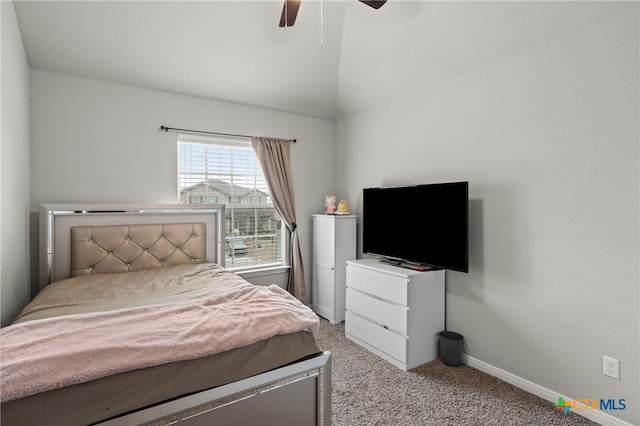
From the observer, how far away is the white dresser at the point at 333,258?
3797 mm

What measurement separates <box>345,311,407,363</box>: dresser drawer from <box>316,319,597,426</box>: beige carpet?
0.12m

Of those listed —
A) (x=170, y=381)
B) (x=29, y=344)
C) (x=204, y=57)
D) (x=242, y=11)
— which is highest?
(x=242, y=11)

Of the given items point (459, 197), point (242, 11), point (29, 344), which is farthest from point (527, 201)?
point (29, 344)

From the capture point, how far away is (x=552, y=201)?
89.9 inches

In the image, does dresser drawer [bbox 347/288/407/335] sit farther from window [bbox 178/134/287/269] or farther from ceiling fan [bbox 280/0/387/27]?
ceiling fan [bbox 280/0/387/27]

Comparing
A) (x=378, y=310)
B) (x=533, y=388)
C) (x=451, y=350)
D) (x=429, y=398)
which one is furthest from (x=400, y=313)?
(x=533, y=388)

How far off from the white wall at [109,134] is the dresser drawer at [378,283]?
80.6 inches

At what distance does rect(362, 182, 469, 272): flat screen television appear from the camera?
2.63 metres

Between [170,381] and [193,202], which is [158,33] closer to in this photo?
[193,202]

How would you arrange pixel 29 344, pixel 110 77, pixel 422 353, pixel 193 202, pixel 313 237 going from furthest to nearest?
pixel 313 237, pixel 193 202, pixel 110 77, pixel 422 353, pixel 29 344

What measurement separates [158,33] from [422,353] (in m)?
3.62

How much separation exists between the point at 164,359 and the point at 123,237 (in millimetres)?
2185

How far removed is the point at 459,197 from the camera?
2.63m
